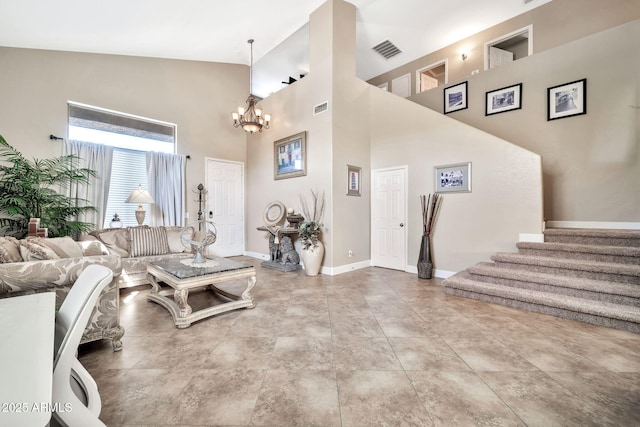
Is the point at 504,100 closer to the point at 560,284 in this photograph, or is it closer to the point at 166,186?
the point at 560,284

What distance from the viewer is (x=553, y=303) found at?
267 cm

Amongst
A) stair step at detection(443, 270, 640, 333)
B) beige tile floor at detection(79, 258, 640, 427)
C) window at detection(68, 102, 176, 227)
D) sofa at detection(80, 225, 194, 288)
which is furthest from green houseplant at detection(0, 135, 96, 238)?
stair step at detection(443, 270, 640, 333)

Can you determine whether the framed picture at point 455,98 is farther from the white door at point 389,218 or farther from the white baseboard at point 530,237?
the white baseboard at point 530,237

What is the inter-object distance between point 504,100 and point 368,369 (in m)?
5.12

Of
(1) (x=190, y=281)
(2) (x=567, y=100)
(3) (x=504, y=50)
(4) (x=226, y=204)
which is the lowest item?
(1) (x=190, y=281)

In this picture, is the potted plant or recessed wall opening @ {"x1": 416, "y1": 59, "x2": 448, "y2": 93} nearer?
the potted plant

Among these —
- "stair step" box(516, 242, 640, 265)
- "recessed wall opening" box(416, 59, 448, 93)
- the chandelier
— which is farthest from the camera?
"recessed wall opening" box(416, 59, 448, 93)

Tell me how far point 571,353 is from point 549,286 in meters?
1.26

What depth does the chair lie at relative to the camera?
759mm

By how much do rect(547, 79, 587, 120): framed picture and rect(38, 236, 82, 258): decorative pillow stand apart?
656 centimetres

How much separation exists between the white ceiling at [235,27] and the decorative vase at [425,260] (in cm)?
455

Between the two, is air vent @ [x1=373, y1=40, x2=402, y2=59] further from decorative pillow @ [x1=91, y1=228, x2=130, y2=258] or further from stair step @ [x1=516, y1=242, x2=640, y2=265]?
decorative pillow @ [x1=91, y1=228, x2=130, y2=258]

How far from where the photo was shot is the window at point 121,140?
14.8 ft

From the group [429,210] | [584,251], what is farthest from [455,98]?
[584,251]
